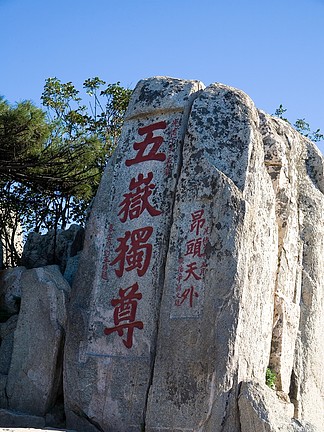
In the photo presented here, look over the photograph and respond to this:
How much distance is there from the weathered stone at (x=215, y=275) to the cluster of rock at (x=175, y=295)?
0.04ft

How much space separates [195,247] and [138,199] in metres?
0.98

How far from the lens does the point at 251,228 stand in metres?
8.82

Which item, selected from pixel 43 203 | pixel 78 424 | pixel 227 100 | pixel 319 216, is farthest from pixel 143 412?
pixel 43 203

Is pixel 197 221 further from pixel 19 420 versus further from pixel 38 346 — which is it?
pixel 19 420

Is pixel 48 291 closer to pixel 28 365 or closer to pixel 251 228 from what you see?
pixel 28 365

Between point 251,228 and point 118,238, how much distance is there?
4.96 ft

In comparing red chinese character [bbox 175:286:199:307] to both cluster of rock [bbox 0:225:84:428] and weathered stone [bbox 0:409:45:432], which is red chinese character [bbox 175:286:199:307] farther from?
weathered stone [bbox 0:409:45:432]

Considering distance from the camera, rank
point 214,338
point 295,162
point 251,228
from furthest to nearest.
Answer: point 295,162
point 251,228
point 214,338

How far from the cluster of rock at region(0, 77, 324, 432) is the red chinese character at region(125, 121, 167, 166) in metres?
0.01

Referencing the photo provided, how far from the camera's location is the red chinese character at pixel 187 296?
8.53 meters

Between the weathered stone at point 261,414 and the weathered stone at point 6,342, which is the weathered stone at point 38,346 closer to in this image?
the weathered stone at point 6,342

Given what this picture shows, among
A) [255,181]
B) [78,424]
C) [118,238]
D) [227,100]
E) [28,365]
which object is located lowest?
[78,424]

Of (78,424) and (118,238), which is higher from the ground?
(118,238)

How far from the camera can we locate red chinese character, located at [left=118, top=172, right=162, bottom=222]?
922cm
